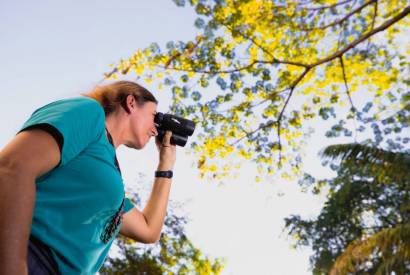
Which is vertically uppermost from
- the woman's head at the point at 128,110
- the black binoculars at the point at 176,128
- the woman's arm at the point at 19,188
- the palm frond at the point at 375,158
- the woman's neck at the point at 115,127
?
the palm frond at the point at 375,158

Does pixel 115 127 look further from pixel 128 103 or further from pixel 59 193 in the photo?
pixel 59 193

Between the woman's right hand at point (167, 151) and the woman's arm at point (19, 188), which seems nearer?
the woman's arm at point (19, 188)

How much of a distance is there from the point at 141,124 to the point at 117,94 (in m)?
0.19

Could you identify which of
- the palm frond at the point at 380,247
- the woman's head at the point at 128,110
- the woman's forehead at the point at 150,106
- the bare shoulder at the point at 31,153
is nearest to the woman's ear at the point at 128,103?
the woman's head at the point at 128,110

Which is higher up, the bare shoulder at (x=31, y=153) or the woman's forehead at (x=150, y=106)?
the woman's forehead at (x=150, y=106)

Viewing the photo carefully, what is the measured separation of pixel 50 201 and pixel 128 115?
0.74 metres

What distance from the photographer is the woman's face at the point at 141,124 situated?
1.87m

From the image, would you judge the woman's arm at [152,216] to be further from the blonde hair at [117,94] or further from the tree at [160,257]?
the tree at [160,257]

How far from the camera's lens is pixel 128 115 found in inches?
72.9

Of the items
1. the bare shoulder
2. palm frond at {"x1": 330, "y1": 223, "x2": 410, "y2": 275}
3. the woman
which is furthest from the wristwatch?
palm frond at {"x1": 330, "y1": 223, "x2": 410, "y2": 275}

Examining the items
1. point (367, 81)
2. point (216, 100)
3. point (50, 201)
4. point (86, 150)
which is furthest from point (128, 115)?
point (367, 81)

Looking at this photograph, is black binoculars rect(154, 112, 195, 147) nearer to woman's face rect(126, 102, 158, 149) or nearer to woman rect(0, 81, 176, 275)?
woman's face rect(126, 102, 158, 149)

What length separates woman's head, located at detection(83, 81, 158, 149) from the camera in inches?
71.7

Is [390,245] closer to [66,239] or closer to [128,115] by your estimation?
[128,115]
